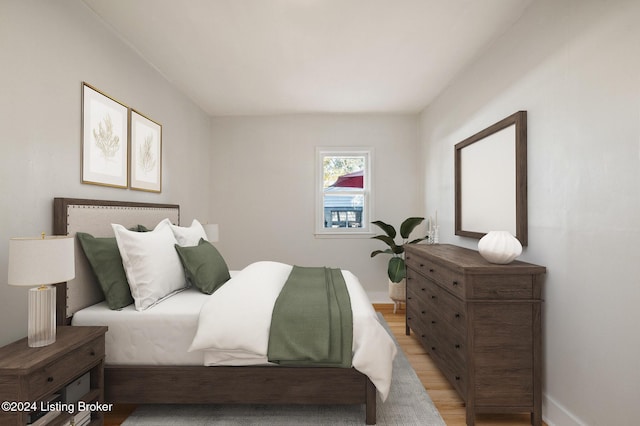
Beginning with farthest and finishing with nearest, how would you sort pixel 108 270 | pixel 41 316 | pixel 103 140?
pixel 103 140 < pixel 108 270 < pixel 41 316

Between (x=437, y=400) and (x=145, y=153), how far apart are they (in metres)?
3.12

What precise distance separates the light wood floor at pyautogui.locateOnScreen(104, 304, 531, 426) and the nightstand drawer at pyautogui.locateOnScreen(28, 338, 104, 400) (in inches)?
20.6

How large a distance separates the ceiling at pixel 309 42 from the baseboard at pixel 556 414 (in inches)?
99.7

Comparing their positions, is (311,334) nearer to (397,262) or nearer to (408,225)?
(397,262)

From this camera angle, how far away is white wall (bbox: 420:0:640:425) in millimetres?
1530

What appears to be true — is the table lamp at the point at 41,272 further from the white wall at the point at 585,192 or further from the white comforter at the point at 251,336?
the white wall at the point at 585,192

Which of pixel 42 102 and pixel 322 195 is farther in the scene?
pixel 322 195

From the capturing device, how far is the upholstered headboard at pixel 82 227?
2.03 metres

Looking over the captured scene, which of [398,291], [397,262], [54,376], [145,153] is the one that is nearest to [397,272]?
[397,262]

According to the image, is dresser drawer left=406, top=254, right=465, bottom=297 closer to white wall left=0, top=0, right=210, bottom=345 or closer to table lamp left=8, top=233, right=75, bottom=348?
table lamp left=8, top=233, right=75, bottom=348

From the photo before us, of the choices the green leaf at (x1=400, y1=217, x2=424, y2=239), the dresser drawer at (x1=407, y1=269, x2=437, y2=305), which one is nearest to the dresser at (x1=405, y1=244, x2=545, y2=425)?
the dresser drawer at (x1=407, y1=269, x2=437, y2=305)

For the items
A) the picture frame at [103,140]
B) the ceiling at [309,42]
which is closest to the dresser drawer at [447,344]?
the ceiling at [309,42]

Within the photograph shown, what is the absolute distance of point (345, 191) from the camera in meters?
4.79

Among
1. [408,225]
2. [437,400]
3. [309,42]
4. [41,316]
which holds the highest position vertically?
[309,42]
